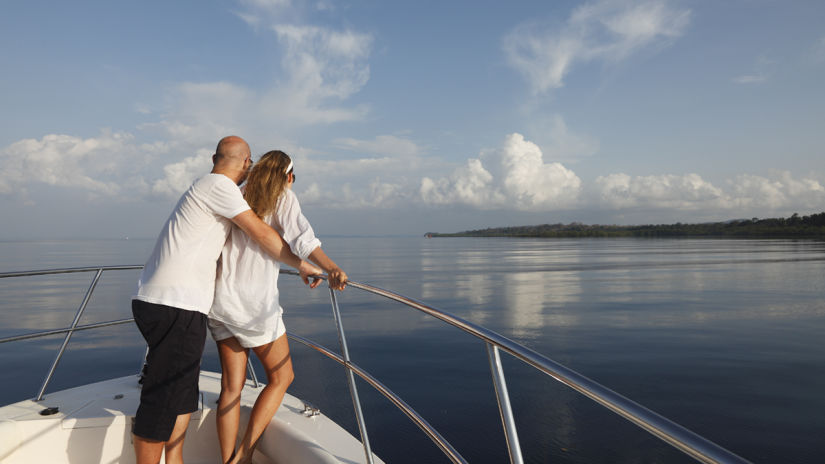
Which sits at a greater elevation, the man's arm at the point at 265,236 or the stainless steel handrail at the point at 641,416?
the man's arm at the point at 265,236

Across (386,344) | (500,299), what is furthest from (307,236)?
(500,299)

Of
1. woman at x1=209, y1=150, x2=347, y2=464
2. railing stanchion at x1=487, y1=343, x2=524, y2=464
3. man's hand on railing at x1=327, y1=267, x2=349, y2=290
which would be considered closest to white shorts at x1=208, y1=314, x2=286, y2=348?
woman at x1=209, y1=150, x2=347, y2=464

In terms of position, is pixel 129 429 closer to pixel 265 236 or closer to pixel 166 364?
pixel 166 364

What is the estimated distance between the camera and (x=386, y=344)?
7.83 meters

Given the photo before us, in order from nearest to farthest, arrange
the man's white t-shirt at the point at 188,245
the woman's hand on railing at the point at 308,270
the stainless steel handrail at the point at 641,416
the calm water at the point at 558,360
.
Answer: the stainless steel handrail at the point at 641,416
the man's white t-shirt at the point at 188,245
the woman's hand on railing at the point at 308,270
the calm water at the point at 558,360

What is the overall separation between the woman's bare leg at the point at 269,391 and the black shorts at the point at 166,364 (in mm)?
272

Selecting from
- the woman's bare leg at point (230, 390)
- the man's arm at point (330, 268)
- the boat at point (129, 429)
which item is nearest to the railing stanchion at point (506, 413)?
the boat at point (129, 429)

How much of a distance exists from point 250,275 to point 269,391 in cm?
51

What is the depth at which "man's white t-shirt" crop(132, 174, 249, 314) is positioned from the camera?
156 cm

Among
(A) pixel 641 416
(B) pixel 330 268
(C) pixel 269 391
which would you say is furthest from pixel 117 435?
(A) pixel 641 416

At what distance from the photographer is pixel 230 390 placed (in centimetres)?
186

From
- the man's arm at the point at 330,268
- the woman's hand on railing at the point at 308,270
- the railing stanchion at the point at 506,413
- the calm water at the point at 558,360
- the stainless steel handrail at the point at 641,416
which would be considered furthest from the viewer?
Result: the calm water at the point at 558,360

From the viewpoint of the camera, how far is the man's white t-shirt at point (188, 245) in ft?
5.11

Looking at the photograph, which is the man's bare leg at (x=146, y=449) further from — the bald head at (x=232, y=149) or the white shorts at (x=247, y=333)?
the bald head at (x=232, y=149)
